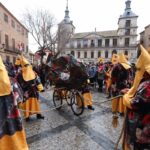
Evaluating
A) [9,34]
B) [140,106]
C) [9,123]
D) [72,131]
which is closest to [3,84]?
[9,123]

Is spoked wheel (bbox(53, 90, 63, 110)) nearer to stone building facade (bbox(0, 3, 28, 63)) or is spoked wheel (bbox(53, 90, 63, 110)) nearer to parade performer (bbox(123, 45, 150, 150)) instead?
parade performer (bbox(123, 45, 150, 150))

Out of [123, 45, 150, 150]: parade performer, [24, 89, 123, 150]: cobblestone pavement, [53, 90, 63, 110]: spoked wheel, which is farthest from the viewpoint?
[53, 90, 63, 110]: spoked wheel

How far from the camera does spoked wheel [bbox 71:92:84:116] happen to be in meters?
5.60

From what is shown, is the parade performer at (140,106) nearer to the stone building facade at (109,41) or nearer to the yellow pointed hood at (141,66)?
the yellow pointed hood at (141,66)

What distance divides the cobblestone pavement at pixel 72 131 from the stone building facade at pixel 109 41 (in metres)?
48.5

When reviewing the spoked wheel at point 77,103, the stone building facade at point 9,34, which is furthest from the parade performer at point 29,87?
the stone building facade at point 9,34

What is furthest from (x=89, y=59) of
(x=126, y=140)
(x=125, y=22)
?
(x=126, y=140)

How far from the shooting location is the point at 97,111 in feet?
20.0

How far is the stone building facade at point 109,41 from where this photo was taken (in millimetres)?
54156

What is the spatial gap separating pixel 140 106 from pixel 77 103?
420 centimetres

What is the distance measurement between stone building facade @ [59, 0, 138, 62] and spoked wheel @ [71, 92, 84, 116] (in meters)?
47.9

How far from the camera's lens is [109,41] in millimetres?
57562

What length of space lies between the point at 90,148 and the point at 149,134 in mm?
1943

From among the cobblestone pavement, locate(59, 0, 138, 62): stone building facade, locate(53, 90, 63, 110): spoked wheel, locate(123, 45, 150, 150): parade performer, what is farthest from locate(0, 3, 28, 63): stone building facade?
locate(59, 0, 138, 62): stone building facade
